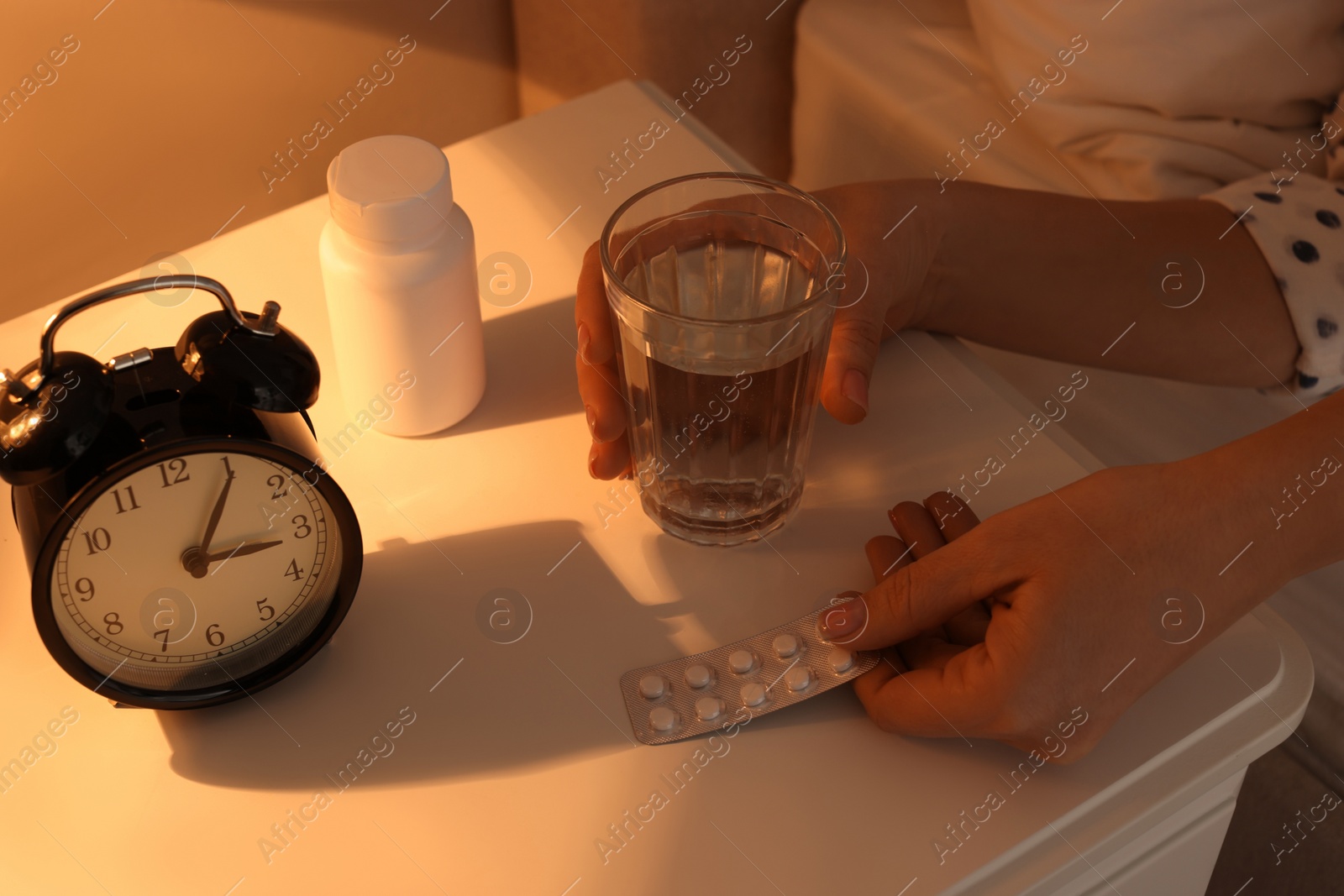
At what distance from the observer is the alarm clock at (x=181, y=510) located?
1.61ft

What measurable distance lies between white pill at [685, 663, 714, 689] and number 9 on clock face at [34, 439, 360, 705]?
0.61ft

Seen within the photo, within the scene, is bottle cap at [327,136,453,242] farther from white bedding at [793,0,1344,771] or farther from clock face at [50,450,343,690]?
white bedding at [793,0,1344,771]

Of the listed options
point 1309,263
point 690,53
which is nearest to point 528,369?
point 1309,263

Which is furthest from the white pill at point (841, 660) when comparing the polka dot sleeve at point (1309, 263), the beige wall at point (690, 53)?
A: the beige wall at point (690, 53)

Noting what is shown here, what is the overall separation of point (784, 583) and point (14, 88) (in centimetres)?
119

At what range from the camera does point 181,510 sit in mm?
521

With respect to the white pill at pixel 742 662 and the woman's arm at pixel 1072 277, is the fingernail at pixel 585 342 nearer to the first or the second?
the woman's arm at pixel 1072 277

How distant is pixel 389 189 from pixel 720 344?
20 cm

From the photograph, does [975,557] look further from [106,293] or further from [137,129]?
[137,129]

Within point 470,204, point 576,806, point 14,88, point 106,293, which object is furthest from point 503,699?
point 14,88

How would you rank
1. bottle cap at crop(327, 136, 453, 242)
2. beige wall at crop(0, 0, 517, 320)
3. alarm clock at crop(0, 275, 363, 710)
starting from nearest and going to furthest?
alarm clock at crop(0, 275, 363, 710)
bottle cap at crop(327, 136, 453, 242)
beige wall at crop(0, 0, 517, 320)

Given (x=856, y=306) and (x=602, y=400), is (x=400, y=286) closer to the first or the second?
(x=602, y=400)

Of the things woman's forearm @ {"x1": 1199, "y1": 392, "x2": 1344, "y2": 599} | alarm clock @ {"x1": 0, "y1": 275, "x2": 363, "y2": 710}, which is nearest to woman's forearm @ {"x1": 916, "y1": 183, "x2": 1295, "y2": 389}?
woman's forearm @ {"x1": 1199, "y1": 392, "x2": 1344, "y2": 599}

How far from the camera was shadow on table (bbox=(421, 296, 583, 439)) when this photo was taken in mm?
733
